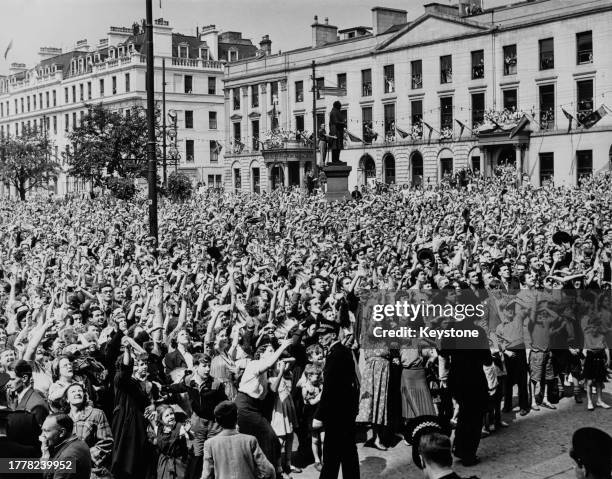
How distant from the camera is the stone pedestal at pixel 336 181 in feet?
95.2

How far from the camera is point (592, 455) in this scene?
4.39m

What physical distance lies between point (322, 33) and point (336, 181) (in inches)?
1344

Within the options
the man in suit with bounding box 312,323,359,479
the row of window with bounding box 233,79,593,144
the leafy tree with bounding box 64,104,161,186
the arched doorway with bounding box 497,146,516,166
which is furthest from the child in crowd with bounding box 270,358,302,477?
the arched doorway with bounding box 497,146,516,166

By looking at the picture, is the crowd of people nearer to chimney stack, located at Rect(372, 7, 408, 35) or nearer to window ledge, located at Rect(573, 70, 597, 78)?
window ledge, located at Rect(573, 70, 597, 78)

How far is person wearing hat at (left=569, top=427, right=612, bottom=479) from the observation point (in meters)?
4.39

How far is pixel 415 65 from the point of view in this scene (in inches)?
2084

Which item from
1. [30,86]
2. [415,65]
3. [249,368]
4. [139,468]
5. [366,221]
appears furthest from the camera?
[30,86]

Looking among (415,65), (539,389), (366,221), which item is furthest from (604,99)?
(539,389)

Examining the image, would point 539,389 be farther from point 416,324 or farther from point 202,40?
point 202,40

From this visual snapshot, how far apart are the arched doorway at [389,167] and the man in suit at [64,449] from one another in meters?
49.8

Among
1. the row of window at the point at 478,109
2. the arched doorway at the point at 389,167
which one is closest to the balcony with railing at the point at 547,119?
the row of window at the point at 478,109

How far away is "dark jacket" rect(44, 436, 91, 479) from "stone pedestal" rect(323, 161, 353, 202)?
23.4 metres

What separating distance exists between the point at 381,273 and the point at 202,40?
69967 millimetres

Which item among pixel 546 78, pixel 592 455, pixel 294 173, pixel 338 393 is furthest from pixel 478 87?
pixel 592 455
